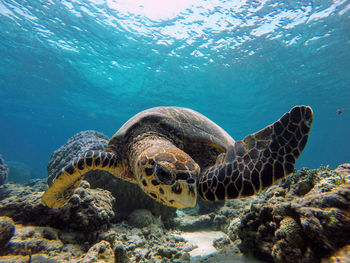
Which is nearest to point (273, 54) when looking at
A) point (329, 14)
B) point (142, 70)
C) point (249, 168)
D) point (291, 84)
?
point (329, 14)

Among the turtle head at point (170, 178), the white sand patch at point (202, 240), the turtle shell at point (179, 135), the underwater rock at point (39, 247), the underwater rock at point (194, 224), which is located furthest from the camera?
the underwater rock at point (194, 224)

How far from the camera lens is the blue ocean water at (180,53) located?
13.2 meters

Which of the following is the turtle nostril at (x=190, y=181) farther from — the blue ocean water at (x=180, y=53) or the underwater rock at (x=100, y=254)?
the blue ocean water at (x=180, y=53)

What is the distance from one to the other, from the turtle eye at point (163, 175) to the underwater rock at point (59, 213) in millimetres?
1825

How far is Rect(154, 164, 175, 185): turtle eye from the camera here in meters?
2.04

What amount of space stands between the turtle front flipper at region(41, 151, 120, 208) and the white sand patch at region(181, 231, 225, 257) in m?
2.23

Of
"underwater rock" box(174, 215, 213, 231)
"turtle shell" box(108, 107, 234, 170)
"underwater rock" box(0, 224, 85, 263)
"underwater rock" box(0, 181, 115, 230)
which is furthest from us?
"underwater rock" box(174, 215, 213, 231)

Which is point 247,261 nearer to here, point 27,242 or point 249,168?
point 249,168

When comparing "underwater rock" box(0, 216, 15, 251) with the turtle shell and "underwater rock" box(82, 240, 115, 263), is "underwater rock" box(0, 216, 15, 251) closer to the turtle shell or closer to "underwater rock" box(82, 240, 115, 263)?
"underwater rock" box(82, 240, 115, 263)

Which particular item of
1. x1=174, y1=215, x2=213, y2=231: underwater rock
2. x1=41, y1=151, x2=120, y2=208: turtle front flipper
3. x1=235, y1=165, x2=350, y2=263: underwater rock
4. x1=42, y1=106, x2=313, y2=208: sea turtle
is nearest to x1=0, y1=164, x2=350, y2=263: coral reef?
x1=235, y1=165, x2=350, y2=263: underwater rock

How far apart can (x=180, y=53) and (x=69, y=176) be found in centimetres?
1698

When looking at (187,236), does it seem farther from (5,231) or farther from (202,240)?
(5,231)

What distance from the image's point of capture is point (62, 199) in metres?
3.11

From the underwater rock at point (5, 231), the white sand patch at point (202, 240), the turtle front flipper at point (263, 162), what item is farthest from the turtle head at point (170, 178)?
the underwater rock at point (5, 231)
